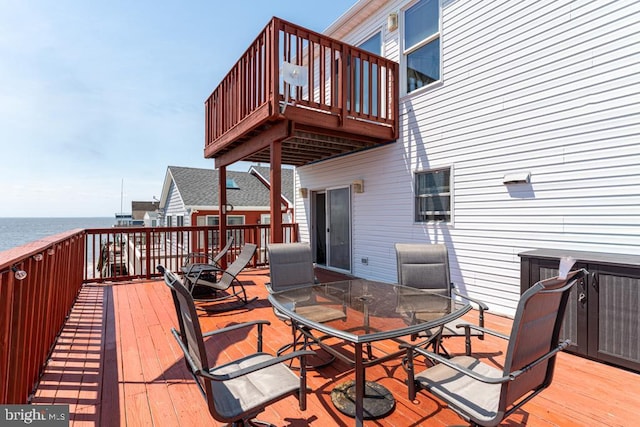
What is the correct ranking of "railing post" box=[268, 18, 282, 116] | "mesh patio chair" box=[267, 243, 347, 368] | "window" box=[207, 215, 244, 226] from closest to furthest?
"mesh patio chair" box=[267, 243, 347, 368]
"railing post" box=[268, 18, 282, 116]
"window" box=[207, 215, 244, 226]

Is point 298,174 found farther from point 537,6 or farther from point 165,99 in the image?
point 165,99

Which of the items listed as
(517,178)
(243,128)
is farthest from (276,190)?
(517,178)

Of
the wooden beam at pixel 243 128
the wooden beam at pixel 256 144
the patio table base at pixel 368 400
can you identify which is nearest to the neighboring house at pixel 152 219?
the wooden beam at pixel 256 144

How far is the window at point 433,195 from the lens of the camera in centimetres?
472

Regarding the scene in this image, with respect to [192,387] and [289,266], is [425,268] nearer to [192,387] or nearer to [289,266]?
[289,266]

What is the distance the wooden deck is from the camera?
1.95m

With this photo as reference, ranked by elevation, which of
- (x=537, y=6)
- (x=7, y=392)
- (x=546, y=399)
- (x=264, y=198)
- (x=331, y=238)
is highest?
(x=537, y=6)

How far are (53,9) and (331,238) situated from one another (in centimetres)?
689

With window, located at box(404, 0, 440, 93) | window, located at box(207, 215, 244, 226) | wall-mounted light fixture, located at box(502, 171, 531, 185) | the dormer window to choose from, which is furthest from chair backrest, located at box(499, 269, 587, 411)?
the dormer window

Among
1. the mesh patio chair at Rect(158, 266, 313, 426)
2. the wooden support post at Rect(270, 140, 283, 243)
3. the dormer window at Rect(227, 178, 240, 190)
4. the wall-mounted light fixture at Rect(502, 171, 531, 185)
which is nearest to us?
the mesh patio chair at Rect(158, 266, 313, 426)

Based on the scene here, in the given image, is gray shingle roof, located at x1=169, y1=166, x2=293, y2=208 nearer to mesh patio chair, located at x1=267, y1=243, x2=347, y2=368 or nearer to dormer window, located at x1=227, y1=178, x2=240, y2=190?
dormer window, located at x1=227, y1=178, x2=240, y2=190

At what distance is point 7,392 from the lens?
1705 mm

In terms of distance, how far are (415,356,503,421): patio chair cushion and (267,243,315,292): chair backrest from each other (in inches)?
75.2

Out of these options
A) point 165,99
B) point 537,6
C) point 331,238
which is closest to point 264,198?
point 165,99
